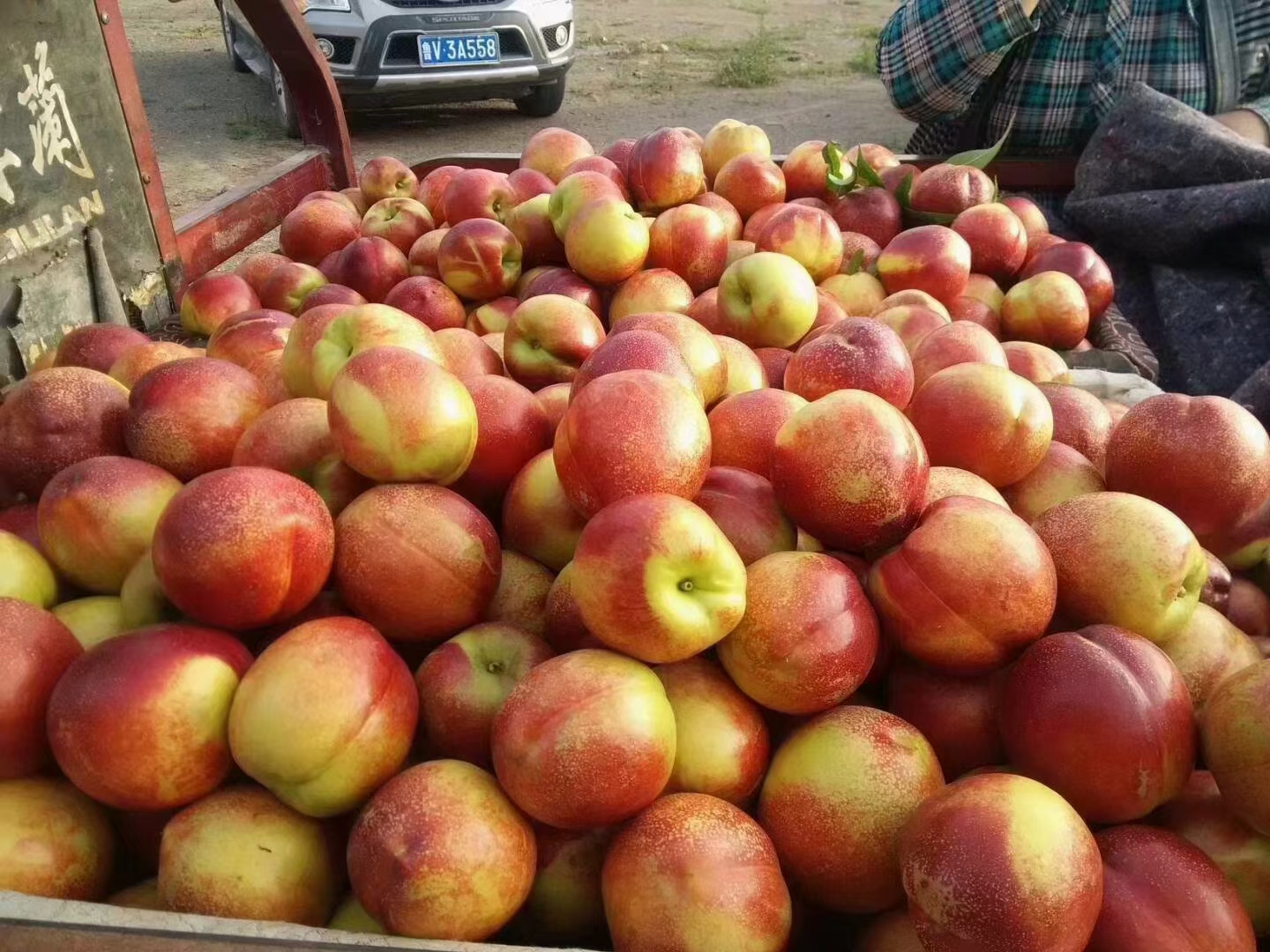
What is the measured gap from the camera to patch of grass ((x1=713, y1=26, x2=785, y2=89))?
33.2ft

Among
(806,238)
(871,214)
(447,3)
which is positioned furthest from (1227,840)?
(447,3)

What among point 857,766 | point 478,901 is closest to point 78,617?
point 478,901

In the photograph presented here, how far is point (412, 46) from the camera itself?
7.65 meters

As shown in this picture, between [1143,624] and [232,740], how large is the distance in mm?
1162

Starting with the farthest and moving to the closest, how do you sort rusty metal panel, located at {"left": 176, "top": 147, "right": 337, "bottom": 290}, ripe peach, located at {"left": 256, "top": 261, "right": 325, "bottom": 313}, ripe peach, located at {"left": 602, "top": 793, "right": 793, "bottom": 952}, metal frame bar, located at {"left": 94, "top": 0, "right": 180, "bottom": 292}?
rusty metal panel, located at {"left": 176, "top": 147, "right": 337, "bottom": 290}
ripe peach, located at {"left": 256, "top": 261, "right": 325, "bottom": 313}
metal frame bar, located at {"left": 94, "top": 0, "right": 180, "bottom": 292}
ripe peach, located at {"left": 602, "top": 793, "right": 793, "bottom": 952}

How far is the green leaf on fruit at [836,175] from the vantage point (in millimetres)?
2814

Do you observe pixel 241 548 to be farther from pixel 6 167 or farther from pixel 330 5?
pixel 330 5

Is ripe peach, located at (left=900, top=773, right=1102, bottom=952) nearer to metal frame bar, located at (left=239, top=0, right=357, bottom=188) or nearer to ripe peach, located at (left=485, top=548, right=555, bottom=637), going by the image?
ripe peach, located at (left=485, top=548, right=555, bottom=637)

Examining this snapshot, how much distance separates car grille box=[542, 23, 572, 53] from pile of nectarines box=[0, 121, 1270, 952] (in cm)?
740

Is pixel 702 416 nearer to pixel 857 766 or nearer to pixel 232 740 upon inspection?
pixel 857 766

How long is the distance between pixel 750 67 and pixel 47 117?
932cm

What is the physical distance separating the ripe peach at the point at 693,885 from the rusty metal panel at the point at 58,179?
73.9 inches

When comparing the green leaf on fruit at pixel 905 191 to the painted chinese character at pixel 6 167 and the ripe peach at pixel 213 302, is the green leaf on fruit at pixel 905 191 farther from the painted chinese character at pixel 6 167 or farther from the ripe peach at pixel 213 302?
the painted chinese character at pixel 6 167

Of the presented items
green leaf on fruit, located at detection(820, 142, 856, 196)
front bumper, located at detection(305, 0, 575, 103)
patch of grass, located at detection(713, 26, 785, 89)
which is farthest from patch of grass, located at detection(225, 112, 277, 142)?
green leaf on fruit, located at detection(820, 142, 856, 196)
